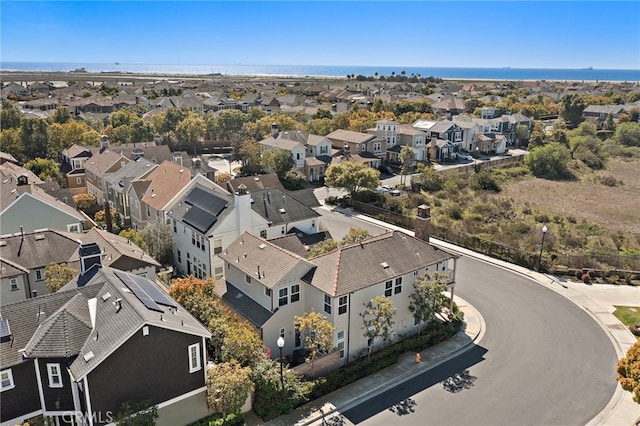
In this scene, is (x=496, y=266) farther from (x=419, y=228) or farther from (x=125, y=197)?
(x=125, y=197)

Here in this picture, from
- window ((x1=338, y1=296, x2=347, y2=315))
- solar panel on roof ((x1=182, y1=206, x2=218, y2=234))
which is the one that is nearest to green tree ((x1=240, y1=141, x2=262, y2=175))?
solar panel on roof ((x1=182, y1=206, x2=218, y2=234))

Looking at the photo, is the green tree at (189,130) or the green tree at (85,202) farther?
the green tree at (189,130)

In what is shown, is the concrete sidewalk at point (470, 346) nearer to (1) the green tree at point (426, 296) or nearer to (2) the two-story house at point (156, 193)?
(1) the green tree at point (426, 296)

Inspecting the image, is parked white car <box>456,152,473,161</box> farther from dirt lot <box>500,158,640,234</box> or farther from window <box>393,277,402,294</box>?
window <box>393,277,402,294</box>

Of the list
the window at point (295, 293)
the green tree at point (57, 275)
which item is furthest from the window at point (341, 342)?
the green tree at point (57, 275)

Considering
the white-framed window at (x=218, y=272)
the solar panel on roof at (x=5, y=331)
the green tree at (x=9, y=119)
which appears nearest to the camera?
the solar panel on roof at (x=5, y=331)

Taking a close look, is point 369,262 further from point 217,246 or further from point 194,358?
point 217,246

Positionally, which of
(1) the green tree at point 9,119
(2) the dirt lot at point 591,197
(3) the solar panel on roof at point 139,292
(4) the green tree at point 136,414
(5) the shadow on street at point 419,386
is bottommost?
(5) the shadow on street at point 419,386
